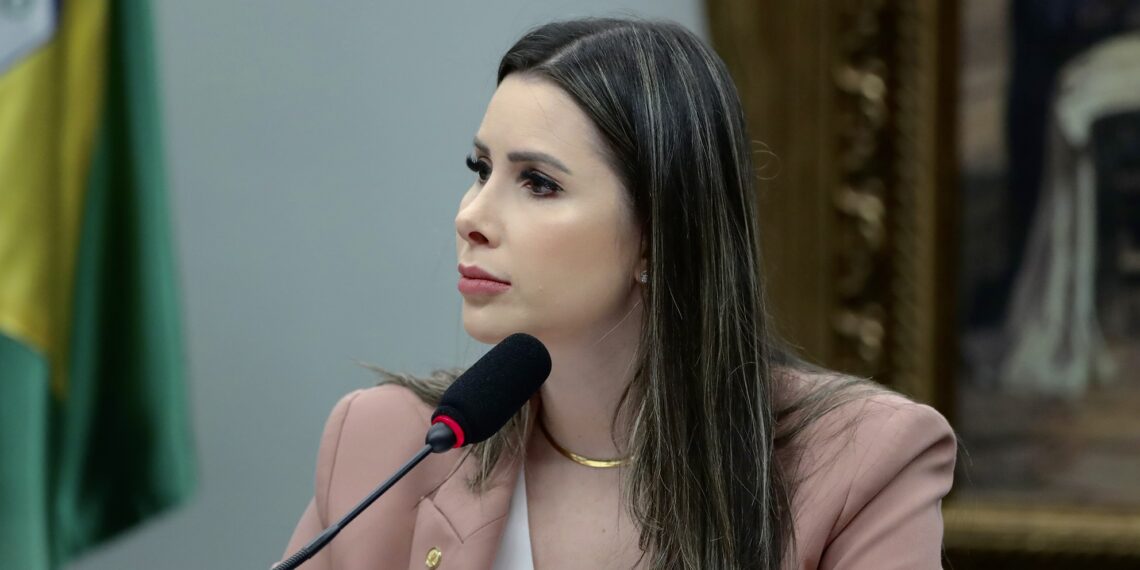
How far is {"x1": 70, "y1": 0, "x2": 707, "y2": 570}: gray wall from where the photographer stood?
3004mm

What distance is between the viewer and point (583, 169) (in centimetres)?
179

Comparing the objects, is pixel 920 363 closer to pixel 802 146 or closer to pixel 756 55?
pixel 802 146

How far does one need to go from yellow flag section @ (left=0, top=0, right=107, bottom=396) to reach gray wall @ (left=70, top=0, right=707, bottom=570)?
56cm

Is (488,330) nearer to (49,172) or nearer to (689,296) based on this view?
(689,296)

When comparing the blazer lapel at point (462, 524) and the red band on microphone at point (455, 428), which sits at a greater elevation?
the red band on microphone at point (455, 428)

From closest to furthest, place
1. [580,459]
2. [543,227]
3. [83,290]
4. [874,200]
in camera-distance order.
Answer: [543,227] < [580,459] < [83,290] < [874,200]

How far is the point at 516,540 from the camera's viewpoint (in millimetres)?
1958

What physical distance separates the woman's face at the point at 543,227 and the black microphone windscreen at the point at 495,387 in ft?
0.64

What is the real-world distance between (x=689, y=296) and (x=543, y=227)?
217mm

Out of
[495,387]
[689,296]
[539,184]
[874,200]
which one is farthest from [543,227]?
[874,200]

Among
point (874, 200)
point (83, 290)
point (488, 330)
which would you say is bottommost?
point (874, 200)

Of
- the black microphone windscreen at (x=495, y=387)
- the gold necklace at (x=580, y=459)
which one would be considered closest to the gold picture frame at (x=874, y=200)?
the gold necklace at (x=580, y=459)

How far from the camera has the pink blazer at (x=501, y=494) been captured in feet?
5.92

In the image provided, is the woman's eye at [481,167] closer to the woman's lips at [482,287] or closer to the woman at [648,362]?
the woman at [648,362]
